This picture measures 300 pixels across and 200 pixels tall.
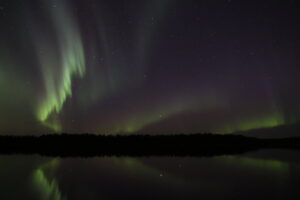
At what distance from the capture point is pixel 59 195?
10211 millimetres

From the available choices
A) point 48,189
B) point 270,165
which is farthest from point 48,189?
point 270,165

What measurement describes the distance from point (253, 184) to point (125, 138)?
2890 inches

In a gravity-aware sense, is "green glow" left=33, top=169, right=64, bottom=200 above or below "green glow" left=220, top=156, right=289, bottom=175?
above

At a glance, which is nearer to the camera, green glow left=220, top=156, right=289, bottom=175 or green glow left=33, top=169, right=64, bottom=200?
green glow left=33, top=169, right=64, bottom=200

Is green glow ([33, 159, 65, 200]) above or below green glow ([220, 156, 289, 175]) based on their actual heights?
above

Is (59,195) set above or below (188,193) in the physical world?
above

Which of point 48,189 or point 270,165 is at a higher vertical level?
point 48,189

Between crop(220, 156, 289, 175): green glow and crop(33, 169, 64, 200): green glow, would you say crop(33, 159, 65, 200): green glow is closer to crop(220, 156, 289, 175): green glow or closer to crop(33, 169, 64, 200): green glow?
crop(33, 169, 64, 200): green glow

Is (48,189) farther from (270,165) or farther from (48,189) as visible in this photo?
(270,165)

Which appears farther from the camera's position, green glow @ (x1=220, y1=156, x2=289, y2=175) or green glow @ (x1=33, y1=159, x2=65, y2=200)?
green glow @ (x1=220, y1=156, x2=289, y2=175)

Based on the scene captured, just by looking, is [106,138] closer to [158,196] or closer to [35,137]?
[35,137]

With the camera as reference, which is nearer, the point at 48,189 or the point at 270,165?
the point at 48,189

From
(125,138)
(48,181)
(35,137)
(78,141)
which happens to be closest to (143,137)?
(125,138)

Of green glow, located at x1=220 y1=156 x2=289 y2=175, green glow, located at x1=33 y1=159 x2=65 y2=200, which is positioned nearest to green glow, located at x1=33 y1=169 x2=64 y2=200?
green glow, located at x1=33 y1=159 x2=65 y2=200
